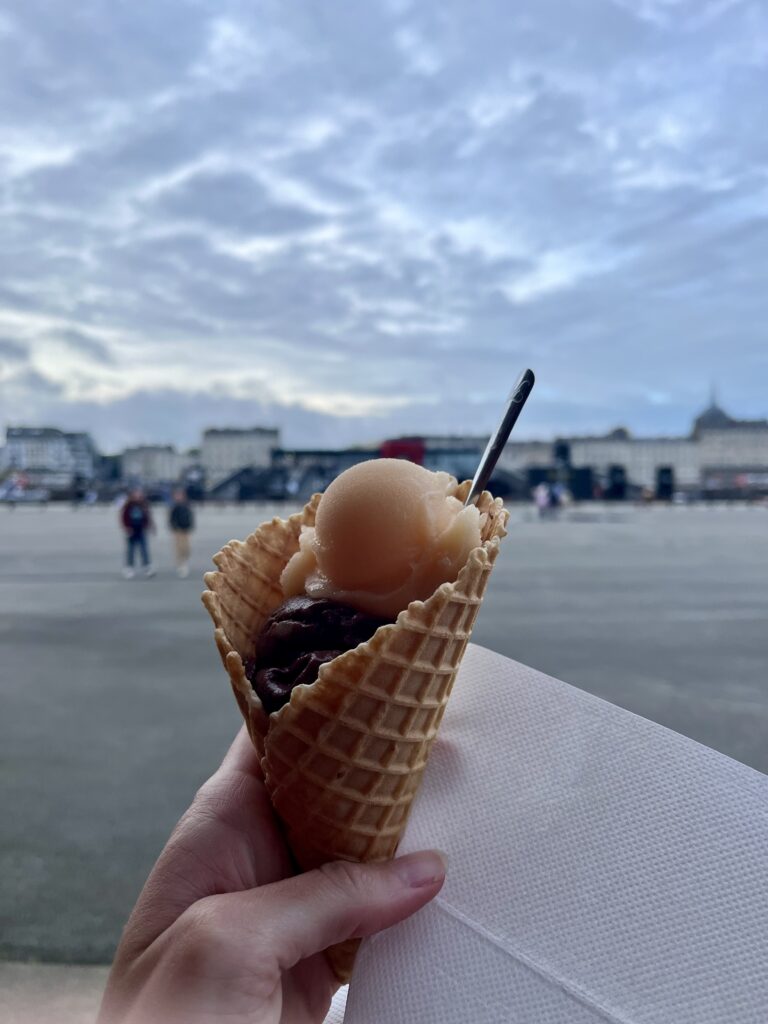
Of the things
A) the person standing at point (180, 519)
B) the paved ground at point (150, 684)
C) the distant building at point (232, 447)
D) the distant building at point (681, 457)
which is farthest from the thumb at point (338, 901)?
the distant building at point (232, 447)

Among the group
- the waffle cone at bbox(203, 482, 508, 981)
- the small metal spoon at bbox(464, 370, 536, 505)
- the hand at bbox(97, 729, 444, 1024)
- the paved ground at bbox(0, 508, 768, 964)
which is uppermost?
the small metal spoon at bbox(464, 370, 536, 505)

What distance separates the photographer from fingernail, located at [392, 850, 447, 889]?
1451 millimetres

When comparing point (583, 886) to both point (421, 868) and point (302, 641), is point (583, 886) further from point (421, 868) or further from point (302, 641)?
point (302, 641)

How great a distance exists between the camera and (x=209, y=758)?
15.3 ft

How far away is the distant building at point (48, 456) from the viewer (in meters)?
62.1

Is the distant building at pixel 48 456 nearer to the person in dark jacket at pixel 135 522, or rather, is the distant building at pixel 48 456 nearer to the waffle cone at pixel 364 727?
the person in dark jacket at pixel 135 522

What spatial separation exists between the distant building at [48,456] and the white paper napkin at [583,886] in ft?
199

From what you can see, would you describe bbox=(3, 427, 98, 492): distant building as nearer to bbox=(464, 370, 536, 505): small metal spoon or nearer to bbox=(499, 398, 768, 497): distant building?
bbox=(499, 398, 768, 497): distant building

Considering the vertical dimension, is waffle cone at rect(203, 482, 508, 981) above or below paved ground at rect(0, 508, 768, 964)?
above

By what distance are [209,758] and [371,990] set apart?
3520 mm

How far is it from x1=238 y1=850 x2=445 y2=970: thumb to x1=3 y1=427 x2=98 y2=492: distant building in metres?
60.7

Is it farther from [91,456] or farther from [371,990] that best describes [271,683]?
[91,456]

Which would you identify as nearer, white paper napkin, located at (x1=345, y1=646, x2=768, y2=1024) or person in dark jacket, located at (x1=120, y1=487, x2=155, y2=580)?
white paper napkin, located at (x1=345, y1=646, x2=768, y2=1024)

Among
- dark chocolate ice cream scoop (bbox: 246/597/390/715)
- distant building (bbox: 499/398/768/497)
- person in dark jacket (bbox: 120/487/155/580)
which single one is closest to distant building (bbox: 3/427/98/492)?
distant building (bbox: 499/398/768/497)
